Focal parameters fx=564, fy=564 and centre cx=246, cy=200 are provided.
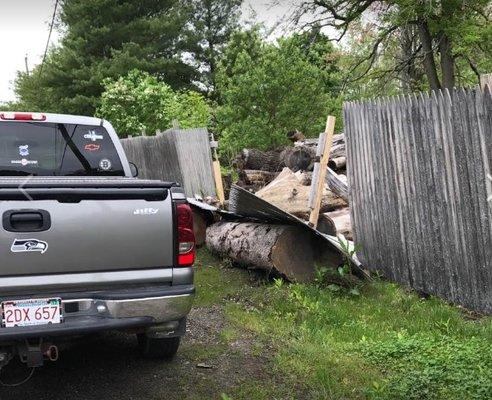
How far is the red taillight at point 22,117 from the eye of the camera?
5.29 m

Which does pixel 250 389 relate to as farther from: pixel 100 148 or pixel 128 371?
pixel 100 148

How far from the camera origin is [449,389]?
3762 millimetres

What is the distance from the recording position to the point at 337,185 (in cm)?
926

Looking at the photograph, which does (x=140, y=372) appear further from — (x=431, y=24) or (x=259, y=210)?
(x=431, y=24)

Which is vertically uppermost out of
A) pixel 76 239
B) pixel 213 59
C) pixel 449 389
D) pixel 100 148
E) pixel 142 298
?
pixel 213 59

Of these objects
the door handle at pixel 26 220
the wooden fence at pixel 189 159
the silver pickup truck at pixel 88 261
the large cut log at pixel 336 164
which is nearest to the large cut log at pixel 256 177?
the wooden fence at pixel 189 159

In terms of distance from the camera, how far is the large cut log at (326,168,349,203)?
917 cm

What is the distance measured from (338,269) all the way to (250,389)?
2.52 metres

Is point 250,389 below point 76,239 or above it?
below

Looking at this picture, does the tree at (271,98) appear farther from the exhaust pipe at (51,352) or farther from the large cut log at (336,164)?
the exhaust pipe at (51,352)

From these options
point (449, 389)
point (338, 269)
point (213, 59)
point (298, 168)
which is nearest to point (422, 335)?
point (449, 389)

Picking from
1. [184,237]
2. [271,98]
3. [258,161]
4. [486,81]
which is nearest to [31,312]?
[184,237]

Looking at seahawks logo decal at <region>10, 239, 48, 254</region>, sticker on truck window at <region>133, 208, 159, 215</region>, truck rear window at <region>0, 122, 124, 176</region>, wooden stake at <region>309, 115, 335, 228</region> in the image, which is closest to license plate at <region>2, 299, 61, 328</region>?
seahawks logo decal at <region>10, 239, 48, 254</region>

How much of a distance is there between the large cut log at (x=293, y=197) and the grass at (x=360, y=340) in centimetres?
191
